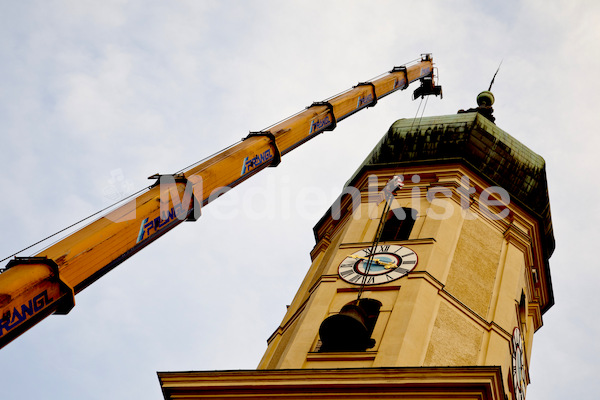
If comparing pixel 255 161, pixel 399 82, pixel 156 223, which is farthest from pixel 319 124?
pixel 156 223

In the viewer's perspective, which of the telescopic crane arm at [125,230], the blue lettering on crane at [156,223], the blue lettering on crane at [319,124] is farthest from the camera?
the blue lettering on crane at [319,124]

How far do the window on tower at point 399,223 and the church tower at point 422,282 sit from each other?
40mm

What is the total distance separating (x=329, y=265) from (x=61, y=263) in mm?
11045

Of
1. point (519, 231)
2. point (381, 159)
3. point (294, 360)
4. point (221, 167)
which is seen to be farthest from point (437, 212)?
point (221, 167)

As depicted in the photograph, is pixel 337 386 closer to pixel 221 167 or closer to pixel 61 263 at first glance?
pixel 221 167

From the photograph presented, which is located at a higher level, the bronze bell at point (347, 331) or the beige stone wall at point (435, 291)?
the beige stone wall at point (435, 291)

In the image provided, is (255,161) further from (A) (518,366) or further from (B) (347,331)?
(A) (518,366)

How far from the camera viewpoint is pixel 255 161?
1736cm

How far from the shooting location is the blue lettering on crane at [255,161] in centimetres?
1694

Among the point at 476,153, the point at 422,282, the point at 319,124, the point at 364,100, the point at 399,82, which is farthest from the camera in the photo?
the point at 399,82

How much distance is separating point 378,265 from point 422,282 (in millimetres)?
1492

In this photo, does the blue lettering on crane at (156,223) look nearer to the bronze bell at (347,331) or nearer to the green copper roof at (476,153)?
the bronze bell at (347,331)

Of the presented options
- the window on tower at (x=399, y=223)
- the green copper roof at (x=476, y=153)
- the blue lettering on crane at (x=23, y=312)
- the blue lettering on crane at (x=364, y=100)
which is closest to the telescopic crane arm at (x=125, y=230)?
the blue lettering on crane at (x=23, y=312)

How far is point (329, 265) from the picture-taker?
73.0ft
